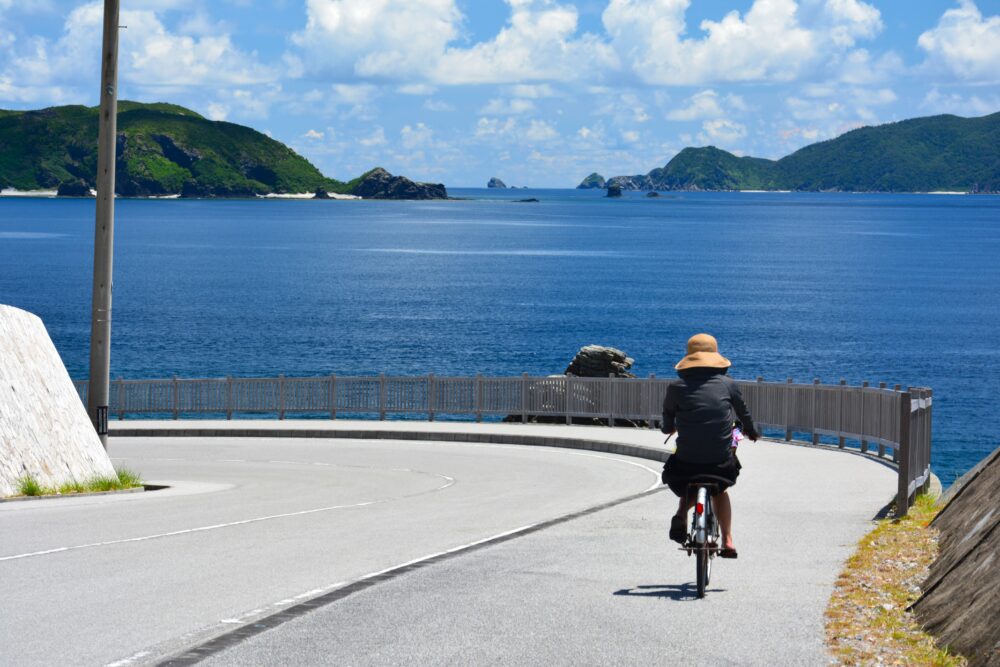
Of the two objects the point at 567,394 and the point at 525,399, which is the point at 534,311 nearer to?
the point at 525,399

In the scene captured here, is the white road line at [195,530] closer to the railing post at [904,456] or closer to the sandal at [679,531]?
the sandal at [679,531]

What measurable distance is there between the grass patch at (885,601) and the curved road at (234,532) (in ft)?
11.8

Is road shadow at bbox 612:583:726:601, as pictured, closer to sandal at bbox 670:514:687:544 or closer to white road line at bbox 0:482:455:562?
sandal at bbox 670:514:687:544

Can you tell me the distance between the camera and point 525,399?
3089 cm

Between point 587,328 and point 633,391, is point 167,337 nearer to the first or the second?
point 587,328

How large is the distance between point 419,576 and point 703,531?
2.30 meters

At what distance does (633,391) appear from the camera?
94.9 feet

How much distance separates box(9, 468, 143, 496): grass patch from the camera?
16109mm

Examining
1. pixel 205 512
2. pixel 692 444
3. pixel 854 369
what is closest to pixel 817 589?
pixel 692 444

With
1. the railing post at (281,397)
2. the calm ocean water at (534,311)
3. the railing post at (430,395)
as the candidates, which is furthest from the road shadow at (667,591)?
the calm ocean water at (534,311)

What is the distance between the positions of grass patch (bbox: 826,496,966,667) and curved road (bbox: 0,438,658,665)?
3.60m

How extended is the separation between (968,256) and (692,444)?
16031 cm

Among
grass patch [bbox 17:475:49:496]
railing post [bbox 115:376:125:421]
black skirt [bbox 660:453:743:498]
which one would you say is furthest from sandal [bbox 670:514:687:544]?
railing post [bbox 115:376:125:421]

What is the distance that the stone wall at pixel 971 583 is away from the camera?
7044 millimetres
